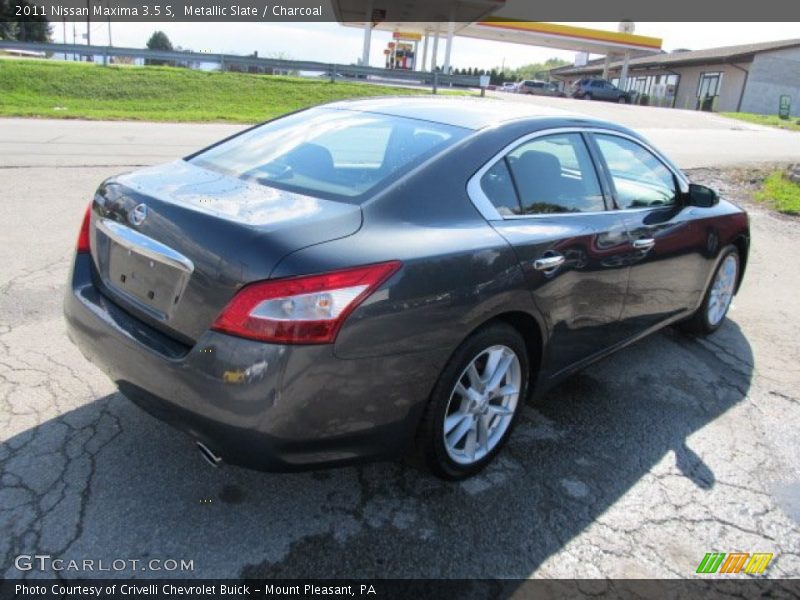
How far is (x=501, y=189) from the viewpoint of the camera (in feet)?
9.77

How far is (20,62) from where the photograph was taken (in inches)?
810

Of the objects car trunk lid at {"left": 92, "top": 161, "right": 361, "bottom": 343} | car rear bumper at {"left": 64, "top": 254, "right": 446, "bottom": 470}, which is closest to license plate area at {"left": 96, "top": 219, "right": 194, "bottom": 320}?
car trunk lid at {"left": 92, "top": 161, "right": 361, "bottom": 343}

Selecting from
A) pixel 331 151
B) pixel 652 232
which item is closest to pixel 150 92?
pixel 331 151

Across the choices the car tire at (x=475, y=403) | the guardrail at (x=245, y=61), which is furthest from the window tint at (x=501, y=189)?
the guardrail at (x=245, y=61)

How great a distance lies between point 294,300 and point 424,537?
43.2 inches

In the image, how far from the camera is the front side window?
9.78ft

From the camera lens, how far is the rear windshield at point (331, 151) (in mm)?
2807

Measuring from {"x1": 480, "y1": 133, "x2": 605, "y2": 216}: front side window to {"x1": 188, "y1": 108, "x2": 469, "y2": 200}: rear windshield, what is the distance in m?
0.28

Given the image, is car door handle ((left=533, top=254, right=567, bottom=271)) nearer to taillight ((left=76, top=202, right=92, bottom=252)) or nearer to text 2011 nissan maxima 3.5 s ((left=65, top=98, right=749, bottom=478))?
text 2011 nissan maxima 3.5 s ((left=65, top=98, right=749, bottom=478))

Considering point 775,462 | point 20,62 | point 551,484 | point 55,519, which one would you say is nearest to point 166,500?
point 55,519

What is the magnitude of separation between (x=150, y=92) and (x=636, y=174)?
18842mm

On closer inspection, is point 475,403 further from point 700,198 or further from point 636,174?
point 700,198

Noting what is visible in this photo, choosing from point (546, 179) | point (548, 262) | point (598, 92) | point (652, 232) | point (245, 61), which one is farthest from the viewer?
point (598, 92)

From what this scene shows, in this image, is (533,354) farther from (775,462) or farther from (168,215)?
(168,215)
